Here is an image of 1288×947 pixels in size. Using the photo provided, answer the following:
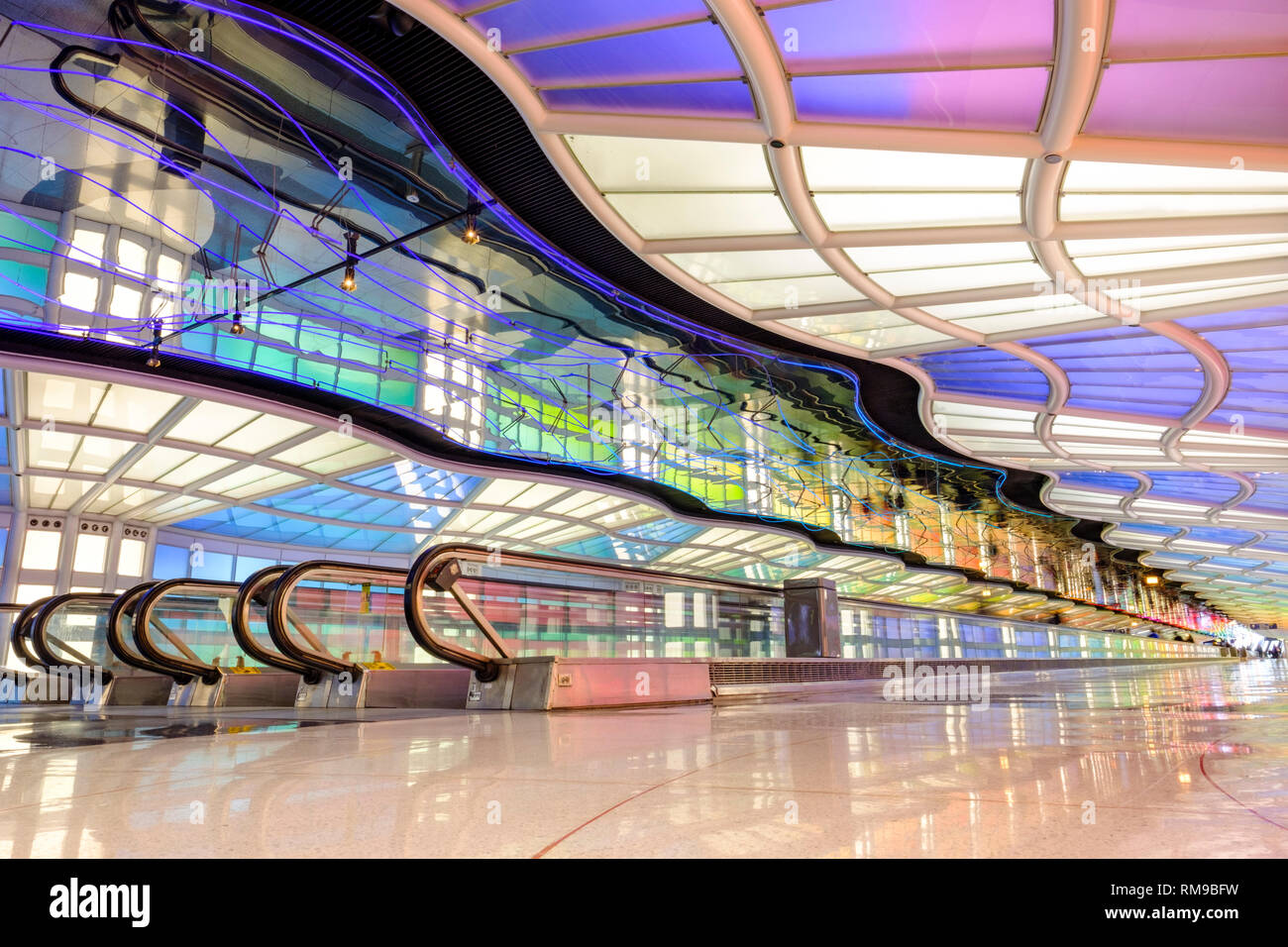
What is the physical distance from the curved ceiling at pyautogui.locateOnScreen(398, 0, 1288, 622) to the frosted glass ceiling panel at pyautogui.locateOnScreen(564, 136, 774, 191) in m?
0.04

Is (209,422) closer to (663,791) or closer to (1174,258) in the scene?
(663,791)

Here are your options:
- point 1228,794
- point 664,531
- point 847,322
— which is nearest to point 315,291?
point 847,322

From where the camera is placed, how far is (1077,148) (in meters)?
9.52

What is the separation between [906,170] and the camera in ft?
36.2

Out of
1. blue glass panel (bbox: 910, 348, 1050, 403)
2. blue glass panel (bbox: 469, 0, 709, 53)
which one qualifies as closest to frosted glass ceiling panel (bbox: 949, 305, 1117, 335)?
blue glass panel (bbox: 910, 348, 1050, 403)

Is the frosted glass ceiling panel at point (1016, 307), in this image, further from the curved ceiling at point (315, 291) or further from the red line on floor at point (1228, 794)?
the red line on floor at point (1228, 794)

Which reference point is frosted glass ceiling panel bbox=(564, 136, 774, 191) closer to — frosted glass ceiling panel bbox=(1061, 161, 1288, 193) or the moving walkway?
frosted glass ceiling panel bbox=(1061, 161, 1288, 193)

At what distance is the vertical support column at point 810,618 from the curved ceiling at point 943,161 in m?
5.55

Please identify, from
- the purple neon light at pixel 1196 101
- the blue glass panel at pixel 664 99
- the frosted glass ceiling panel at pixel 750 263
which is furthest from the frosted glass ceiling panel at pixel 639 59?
the frosted glass ceiling panel at pixel 750 263

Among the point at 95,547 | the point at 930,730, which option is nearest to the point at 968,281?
the point at 930,730

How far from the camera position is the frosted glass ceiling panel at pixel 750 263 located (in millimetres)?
14219

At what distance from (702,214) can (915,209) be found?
10.4 ft

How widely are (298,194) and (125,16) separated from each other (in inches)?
206

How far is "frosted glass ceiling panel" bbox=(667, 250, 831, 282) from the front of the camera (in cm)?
1422
